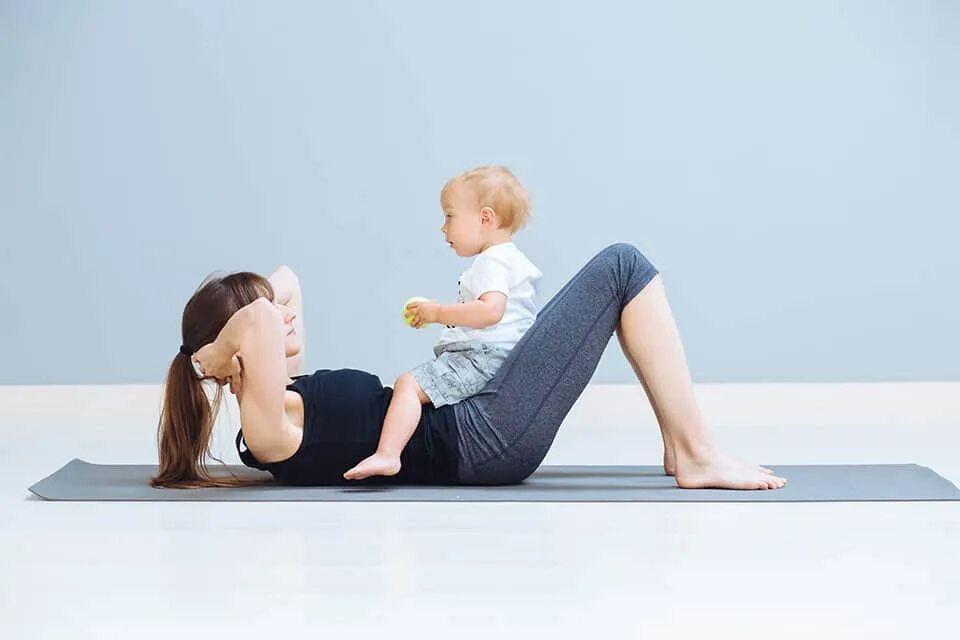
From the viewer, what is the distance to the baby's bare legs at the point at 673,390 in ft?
9.53

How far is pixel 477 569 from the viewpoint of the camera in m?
2.20

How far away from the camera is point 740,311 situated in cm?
513

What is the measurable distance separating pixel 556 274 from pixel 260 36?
138cm

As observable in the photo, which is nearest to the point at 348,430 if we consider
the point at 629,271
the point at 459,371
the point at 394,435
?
the point at 394,435

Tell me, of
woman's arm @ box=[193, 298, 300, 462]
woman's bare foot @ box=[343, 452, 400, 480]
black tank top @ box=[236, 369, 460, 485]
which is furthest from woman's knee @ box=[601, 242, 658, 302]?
woman's arm @ box=[193, 298, 300, 462]

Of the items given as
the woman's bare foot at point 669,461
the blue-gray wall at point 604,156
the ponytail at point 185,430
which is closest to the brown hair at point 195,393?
the ponytail at point 185,430

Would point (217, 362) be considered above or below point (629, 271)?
below

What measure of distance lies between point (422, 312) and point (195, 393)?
0.51m

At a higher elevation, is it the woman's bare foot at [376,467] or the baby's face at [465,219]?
the baby's face at [465,219]

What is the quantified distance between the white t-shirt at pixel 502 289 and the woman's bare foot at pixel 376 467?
33 cm

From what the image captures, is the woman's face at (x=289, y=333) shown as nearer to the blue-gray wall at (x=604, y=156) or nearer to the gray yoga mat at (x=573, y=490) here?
the gray yoga mat at (x=573, y=490)

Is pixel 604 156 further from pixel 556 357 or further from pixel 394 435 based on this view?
pixel 394 435

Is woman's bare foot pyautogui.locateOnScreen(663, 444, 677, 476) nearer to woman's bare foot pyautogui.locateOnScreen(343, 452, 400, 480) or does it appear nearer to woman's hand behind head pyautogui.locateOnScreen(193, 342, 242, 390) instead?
woman's bare foot pyautogui.locateOnScreen(343, 452, 400, 480)

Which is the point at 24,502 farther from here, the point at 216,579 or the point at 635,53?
the point at 635,53
